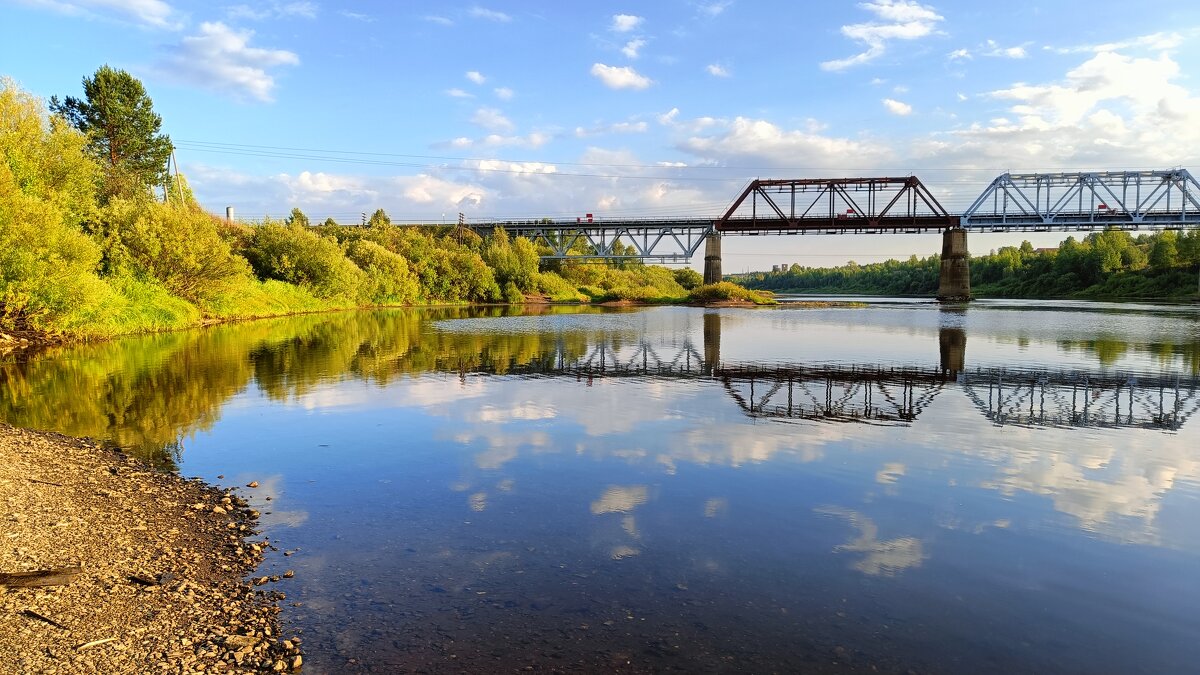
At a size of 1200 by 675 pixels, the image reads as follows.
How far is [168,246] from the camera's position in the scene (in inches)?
1953

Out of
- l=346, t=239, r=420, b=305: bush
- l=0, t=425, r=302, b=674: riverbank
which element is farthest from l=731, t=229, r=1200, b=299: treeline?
l=0, t=425, r=302, b=674: riverbank

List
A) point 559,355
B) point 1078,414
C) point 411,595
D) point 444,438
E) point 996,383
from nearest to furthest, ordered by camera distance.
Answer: point 411,595 < point 444,438 < point 1078,414 < point 996,383 < point 559,355

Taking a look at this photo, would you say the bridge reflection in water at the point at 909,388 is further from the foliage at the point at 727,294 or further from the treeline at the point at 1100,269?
the treeline at the point at 1100,269

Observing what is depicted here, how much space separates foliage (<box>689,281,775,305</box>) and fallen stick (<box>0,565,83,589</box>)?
101 meters

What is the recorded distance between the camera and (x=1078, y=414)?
2016 centimetres

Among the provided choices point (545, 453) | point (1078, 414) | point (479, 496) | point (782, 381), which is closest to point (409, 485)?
point (479, 496)

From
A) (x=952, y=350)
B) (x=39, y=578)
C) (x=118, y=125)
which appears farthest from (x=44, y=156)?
(x=952, y=350)

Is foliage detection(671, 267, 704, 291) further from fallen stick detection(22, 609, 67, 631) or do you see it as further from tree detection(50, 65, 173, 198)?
fallen stick detection(22, 609, 67, 631)

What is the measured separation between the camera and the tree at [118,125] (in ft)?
208

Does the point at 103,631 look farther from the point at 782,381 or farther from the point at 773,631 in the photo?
the point at 782,381

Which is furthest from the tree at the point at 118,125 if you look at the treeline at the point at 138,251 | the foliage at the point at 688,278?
the foliage at the point at 688,278

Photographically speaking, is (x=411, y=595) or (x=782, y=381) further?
(x=782, y=381)

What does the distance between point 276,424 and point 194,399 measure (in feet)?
19.1

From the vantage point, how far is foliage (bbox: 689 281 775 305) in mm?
105188
